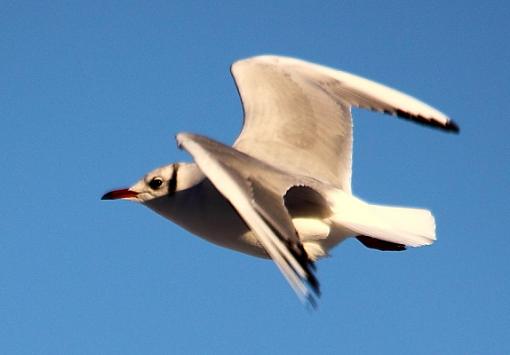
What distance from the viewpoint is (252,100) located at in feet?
27.7

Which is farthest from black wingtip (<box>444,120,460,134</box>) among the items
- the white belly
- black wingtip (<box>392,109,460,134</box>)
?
the white belly

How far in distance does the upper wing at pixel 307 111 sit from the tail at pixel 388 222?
1.72 ft

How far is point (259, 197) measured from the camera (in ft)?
18.5

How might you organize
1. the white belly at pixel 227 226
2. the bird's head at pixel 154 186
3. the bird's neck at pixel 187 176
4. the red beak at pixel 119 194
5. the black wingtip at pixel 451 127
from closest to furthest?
the white belly at pixel 227 226, the bird's neck at pixel 187 176, the bird's head at pixel 154 186, the red beak at pixel 119 194, the black wingtip at pixel 451 127

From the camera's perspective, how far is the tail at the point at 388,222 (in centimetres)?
707

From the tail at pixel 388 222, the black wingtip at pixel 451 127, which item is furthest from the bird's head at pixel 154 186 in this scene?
the black wingtip at pixel 451 127

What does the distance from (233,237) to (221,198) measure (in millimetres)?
256

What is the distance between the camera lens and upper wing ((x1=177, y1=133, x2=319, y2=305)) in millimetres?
5203

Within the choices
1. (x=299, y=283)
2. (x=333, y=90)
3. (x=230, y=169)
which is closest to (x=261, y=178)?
(x=230, y=169)

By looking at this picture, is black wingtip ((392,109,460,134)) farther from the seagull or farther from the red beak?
the red beak

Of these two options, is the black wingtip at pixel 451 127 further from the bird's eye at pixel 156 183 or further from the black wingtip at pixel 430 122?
the bird's eye at pixel 156 183

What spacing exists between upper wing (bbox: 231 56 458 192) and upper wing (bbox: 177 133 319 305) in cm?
144

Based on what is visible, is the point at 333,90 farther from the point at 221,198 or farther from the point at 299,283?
the point at 299,283

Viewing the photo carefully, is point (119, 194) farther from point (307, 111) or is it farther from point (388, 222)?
point (388, 222)
